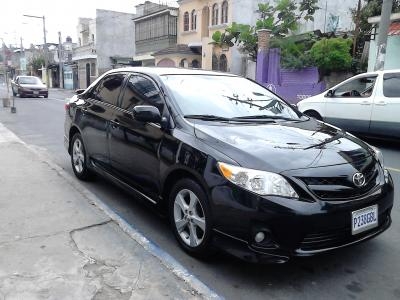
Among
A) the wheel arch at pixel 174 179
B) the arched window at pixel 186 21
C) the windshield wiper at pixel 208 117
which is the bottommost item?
the wheel arch at pixel 174 179

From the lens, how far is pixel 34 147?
873 cm

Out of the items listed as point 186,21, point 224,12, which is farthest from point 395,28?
point 186,21

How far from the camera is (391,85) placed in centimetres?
881

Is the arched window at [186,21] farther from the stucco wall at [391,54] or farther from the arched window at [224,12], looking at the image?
the stucco wall at [391,54]

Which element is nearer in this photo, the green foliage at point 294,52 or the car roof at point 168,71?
the car roof at point 168,71

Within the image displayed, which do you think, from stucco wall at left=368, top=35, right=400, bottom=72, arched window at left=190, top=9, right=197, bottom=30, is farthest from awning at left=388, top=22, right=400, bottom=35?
arched window at left=190, top=9, right=197, bottom=30

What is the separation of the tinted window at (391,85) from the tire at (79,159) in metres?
6.41

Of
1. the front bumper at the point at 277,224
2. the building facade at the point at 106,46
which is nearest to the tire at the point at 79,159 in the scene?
the front bumper at the point at 277,224

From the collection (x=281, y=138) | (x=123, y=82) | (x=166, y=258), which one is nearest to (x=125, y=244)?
(x=166, y=258)

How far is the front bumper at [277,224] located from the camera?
297 centimetres

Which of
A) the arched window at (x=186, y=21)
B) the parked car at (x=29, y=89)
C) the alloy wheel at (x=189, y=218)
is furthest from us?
the arched window at (x=186, y=21)

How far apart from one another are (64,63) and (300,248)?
56132mm

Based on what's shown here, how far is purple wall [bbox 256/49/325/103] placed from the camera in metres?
17.9

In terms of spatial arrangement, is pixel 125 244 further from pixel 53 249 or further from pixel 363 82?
pixel 363 82
